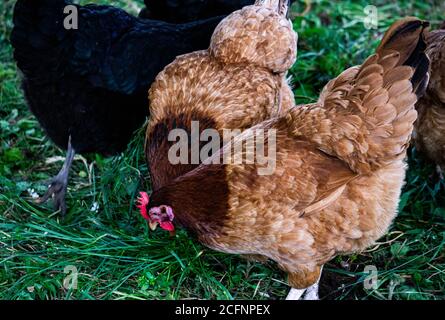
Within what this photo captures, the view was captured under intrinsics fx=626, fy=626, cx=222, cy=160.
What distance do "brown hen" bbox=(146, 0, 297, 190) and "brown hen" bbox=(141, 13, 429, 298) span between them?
42 cm

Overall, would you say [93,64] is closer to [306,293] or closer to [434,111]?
[306,293]

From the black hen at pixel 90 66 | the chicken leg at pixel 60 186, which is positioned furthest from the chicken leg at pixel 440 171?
the chicken leg at pixel 60 186

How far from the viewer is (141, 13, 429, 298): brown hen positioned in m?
2.94

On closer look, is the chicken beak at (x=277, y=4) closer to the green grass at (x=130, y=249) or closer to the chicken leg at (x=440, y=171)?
the green grass at (x=130, y=249)

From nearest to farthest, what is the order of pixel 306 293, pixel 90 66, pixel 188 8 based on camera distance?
pixel 306 293
pixel 90 66
pixel 188 8

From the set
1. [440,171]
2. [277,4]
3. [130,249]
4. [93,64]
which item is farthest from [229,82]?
[440,171]

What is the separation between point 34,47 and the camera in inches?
142

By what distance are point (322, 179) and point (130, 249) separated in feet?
4.00

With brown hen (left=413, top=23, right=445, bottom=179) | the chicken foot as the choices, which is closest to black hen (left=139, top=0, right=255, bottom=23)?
brown hen (left=413, top=23, right=445, bottom=179)

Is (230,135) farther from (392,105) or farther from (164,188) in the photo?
(392,105)

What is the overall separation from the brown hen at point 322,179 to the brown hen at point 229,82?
0.42m

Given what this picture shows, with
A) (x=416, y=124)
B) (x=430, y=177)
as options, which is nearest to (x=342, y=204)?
(x=416, y=124)

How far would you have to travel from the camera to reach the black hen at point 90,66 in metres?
3.62

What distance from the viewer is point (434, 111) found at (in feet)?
12.3
